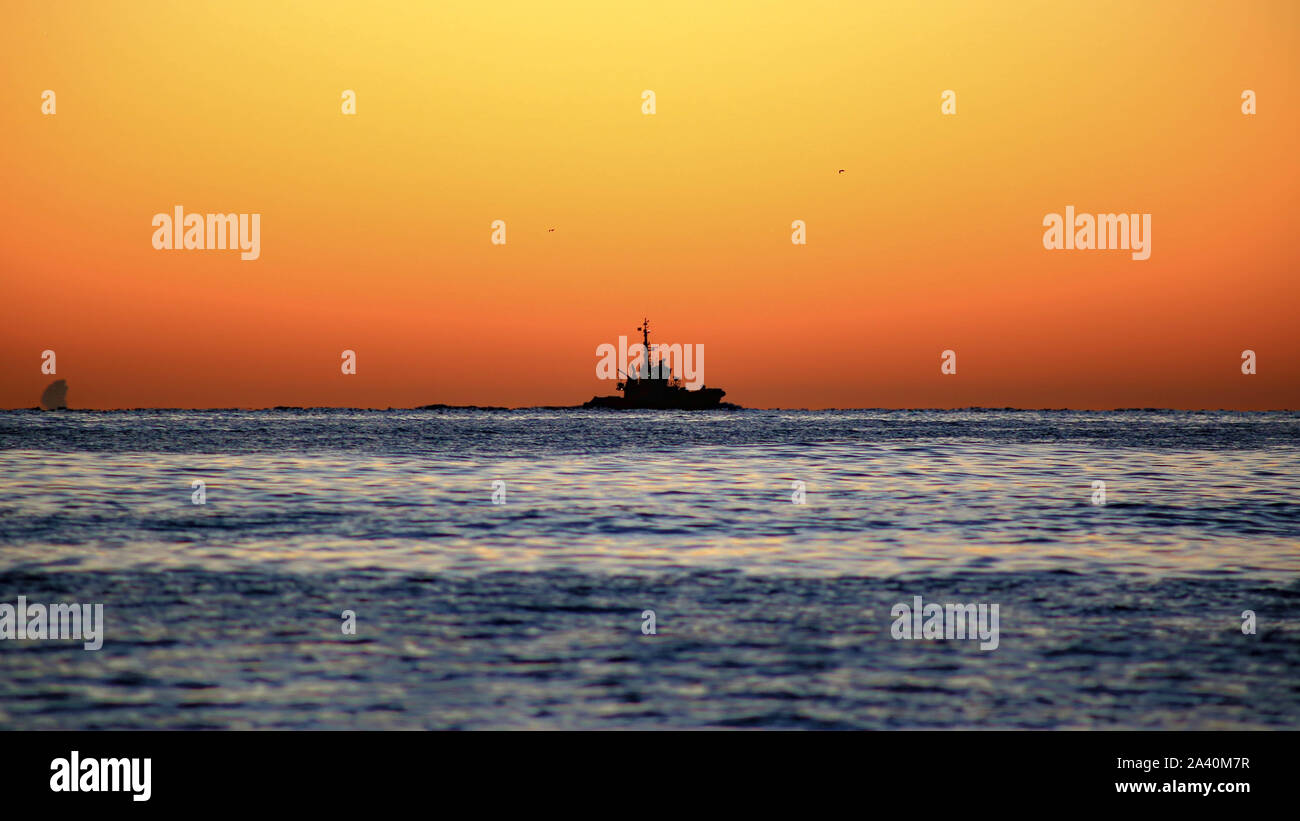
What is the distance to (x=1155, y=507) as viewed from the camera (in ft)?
99.1

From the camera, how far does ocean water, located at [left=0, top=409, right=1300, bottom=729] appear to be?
9.79 m

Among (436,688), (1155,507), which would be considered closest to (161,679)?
(436,688)

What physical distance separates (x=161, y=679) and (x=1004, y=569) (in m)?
13.3

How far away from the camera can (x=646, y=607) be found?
14.7 meters

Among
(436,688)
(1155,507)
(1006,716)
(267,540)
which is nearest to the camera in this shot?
(1006,716)

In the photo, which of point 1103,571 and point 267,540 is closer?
point 1103,571

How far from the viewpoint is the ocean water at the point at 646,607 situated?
9.79 metres

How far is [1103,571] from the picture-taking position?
18.2 m

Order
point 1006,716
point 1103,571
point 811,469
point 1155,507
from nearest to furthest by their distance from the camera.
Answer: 1. point 1006,716
2. point 1103,571
3. point 1155,507
4. point 811,469
